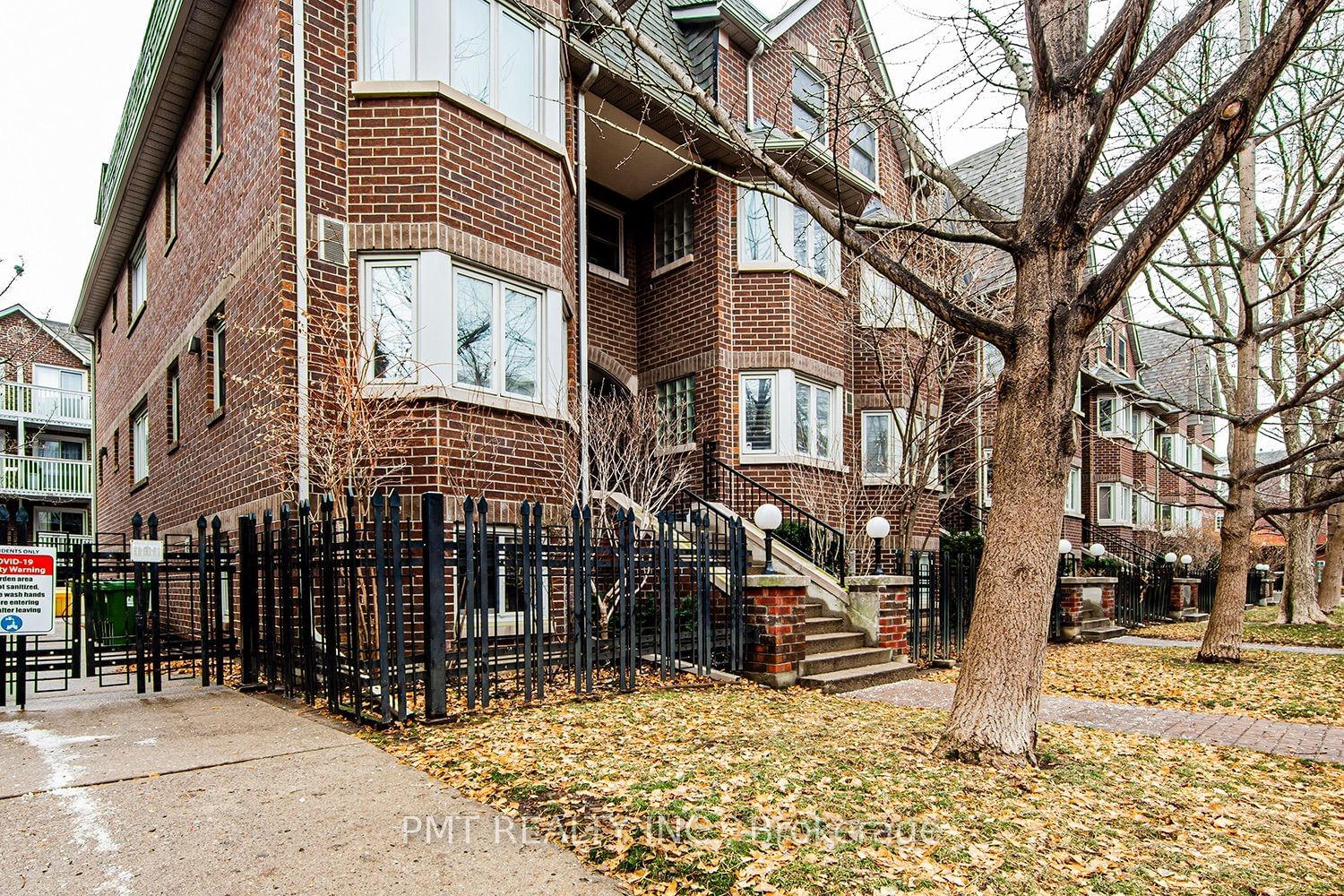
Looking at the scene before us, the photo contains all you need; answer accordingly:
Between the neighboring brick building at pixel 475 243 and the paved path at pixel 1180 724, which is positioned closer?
the paved path at pixel 1180 724

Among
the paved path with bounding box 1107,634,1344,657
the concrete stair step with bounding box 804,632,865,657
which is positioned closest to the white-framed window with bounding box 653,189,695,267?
the concrete stair step with bounding box 804,632,865,657

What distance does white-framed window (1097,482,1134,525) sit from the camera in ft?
93.0

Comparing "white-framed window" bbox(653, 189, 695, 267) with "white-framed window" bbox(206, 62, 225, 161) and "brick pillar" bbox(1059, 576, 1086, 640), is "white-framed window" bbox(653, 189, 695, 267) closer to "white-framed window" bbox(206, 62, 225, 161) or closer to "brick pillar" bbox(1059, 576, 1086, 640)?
"white-framed window" bbox(206, 62, 225, 161)

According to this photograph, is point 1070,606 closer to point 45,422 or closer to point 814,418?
point 814,418

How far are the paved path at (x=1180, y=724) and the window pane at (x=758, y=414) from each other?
6.02m

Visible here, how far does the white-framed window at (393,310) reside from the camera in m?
8.30

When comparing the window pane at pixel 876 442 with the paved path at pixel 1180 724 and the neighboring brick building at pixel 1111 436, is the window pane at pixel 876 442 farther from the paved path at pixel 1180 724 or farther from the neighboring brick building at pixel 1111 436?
the paved path at pixel 1180 724

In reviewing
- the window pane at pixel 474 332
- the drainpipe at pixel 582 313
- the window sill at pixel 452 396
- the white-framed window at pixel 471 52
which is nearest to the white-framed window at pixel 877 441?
the drainpipe at pixel 582 313

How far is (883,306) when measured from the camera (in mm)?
14703

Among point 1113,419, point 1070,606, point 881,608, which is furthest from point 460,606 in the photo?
point 1113,419

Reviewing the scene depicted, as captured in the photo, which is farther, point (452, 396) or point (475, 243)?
point (475, 243)

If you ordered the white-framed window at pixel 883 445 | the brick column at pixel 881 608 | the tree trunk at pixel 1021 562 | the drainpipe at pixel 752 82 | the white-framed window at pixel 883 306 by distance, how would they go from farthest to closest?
1. the white-framed window at pixel 883 445
2. the drainpipe at pixel 752 82
3. the white-framed window at pixel 883 306
4. the brick column at pixel 881 608
5. the tree trunk at pixel 1021 562

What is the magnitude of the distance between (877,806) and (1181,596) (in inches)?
698

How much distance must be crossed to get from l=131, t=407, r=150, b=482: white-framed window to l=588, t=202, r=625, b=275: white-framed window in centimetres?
835
